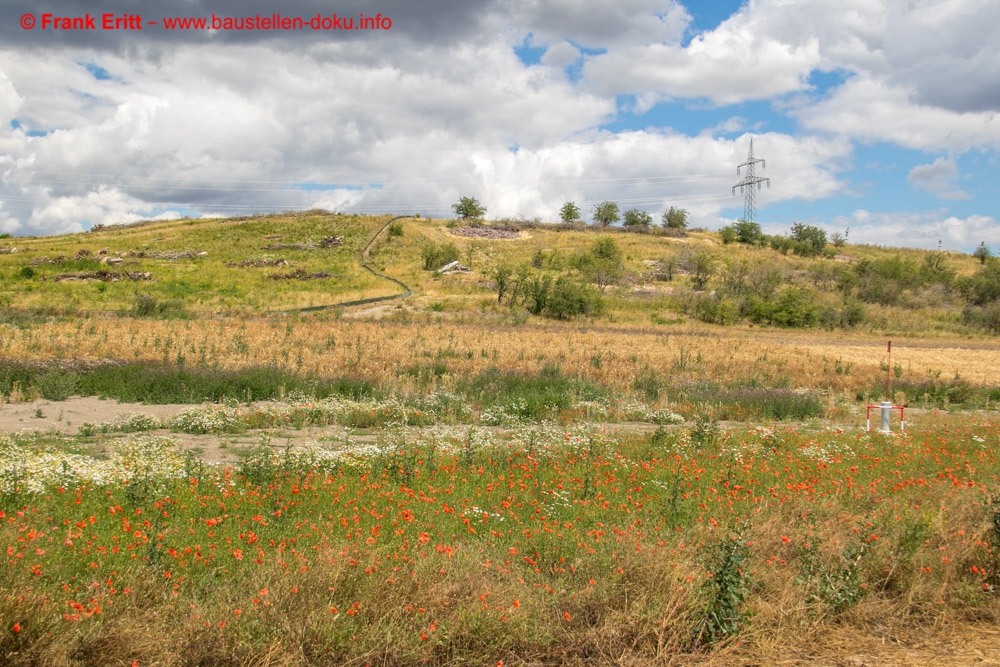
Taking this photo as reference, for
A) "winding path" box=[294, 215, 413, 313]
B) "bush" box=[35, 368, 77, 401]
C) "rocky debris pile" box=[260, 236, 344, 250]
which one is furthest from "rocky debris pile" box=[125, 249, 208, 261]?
"bush" box=[35, 368, 77, 401]

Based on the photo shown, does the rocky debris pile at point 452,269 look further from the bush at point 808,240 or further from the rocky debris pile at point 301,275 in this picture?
the bush at point 808,240

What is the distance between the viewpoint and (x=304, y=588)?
213 inches

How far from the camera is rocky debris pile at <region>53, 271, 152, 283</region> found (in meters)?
54.7

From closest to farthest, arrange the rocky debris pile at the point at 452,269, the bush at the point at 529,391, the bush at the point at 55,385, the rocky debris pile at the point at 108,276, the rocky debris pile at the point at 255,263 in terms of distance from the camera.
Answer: the bush at the point at 55,385, the bush at the point at 529,391, the rocky debris pile at the point at 108,276, the rocky debris pile at the point at 255,263, the rocky debris pile at the point at 452,269

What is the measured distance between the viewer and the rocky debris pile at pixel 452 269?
66.5 meters

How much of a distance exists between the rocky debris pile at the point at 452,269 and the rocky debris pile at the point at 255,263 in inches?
642

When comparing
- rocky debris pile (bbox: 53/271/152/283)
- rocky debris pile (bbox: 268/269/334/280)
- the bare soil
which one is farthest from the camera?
rocky debris pile (bbox: 268/269/334/280)

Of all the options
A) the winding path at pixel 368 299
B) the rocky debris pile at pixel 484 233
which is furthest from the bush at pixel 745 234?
the winding path at pixel 368 299

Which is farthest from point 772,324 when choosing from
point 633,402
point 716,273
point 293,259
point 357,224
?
point 357,224

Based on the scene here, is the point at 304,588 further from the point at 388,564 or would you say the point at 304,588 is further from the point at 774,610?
the point at 774,610

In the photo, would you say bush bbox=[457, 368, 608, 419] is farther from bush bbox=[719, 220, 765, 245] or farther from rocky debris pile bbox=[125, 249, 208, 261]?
bush bbox=[719, 220, 765, 245]

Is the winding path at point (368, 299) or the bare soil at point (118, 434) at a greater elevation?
the winding path at point (368, 299)

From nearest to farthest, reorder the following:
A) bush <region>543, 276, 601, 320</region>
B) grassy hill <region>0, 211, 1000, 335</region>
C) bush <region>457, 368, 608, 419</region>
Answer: bush <region>457, 368, 608, 419</region> < bush <region>543, 276, 601, 320</region> < grassy hill <region>0, 211, 1000, 335</region>

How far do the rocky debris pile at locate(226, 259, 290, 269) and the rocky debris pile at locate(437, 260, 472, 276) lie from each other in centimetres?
1630
